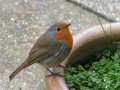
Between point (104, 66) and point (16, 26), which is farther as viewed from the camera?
point (16, 26)

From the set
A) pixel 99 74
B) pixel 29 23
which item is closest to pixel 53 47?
pixel 99 74

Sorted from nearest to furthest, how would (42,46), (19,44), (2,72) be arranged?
1. (42,46)
2. (2,72)
3. (19,44)

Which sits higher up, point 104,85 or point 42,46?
point 42,46

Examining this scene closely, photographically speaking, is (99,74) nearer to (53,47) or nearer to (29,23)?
(53,47)

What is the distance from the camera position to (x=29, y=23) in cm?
460

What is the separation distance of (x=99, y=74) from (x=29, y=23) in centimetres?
102

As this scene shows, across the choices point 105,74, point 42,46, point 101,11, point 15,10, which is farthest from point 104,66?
point 15,10

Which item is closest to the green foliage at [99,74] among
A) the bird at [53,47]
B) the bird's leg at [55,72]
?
the bird's leg at [55,72]

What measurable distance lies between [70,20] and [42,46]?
3.57 ft

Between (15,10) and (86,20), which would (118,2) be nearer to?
(86,20)

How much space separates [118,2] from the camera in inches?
188

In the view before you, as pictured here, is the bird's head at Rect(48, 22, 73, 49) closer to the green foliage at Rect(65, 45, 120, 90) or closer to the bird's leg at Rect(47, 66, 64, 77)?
the bird's leg at Rect(47, 66, 64, 77)

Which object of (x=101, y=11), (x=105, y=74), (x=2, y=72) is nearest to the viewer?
(x=105, y=74)

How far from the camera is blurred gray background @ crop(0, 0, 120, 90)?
4.06m
